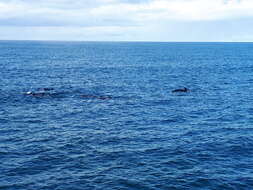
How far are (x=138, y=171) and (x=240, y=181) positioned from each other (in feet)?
39.6

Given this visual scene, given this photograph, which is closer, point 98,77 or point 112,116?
point 112,116

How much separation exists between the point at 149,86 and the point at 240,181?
6039 centimetres

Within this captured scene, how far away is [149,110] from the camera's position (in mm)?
67188

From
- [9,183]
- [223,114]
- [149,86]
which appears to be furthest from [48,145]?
[149,86]

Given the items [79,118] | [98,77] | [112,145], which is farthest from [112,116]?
[98,77]

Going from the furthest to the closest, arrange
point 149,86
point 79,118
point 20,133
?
point 149,86, point 79,118, point 20,133

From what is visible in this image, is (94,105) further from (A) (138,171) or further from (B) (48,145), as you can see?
(A) (138,171)

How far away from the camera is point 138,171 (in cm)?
3888

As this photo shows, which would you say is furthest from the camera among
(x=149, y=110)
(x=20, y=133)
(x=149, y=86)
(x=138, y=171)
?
(x=149, y=86)

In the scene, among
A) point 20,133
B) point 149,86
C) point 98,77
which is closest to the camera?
point 20,133

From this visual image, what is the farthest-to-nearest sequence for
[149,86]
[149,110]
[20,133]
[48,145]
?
[149,86], [149,110], [20,133], [48,145]

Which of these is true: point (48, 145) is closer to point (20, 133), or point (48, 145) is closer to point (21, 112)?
point (20, 133)

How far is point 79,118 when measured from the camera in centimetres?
6106

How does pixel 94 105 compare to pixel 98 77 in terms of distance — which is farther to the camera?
pixel 98 77
